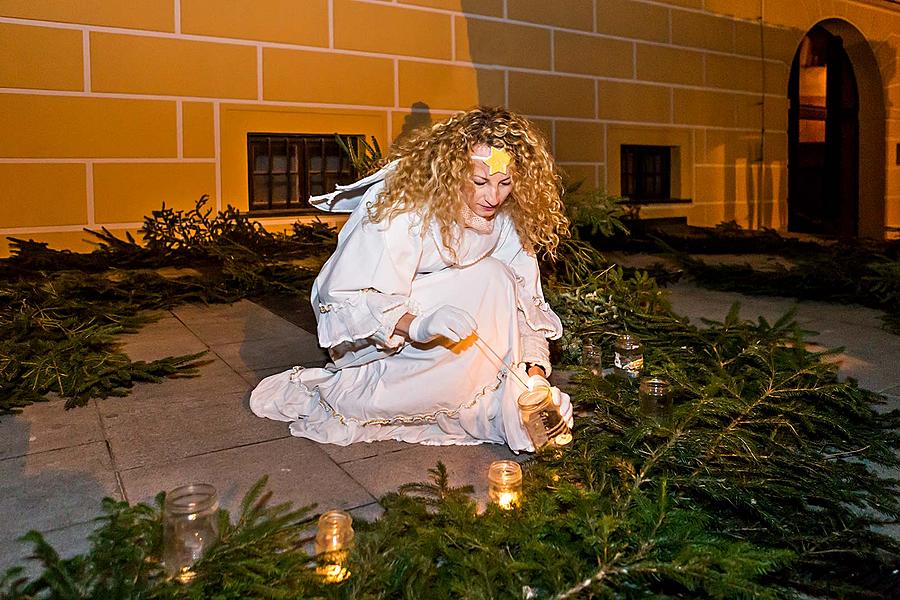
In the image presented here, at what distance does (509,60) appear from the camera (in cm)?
923

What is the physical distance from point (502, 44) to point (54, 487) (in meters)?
7.61

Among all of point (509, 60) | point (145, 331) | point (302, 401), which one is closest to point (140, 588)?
point (302, 401)

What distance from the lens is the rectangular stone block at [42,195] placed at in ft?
21.9

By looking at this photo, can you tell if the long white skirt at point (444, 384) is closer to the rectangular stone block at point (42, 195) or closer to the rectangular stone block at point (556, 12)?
the rectangular stone block at point (42, 195)

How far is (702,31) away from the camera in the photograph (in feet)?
36.0

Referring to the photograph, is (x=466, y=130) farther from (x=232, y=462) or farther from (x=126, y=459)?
(x=126, y=459)

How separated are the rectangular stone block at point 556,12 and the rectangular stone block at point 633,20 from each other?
196 millimetres

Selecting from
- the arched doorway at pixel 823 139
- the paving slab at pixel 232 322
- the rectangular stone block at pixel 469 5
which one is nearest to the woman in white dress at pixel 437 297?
the paving slab at pixel 232 322

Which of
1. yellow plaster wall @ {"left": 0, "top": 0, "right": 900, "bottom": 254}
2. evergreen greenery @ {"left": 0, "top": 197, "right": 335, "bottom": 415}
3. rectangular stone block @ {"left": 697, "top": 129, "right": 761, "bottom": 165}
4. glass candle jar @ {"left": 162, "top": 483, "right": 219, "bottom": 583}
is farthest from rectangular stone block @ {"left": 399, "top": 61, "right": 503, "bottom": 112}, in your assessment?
glass candle jar @ {"left": 162, "top": 483, "right": 219, "bottom": 583}

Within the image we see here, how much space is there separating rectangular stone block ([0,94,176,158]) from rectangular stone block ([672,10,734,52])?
683cm

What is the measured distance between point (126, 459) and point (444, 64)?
671 centimetres

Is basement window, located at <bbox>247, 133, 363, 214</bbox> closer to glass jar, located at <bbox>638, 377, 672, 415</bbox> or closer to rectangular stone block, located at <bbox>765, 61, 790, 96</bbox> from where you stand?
glass jar, located at <bbox>638, 377, 672, 415</bbox>

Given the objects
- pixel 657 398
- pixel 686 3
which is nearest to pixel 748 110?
pixel 686 3

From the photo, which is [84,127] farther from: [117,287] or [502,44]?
[502,44]
